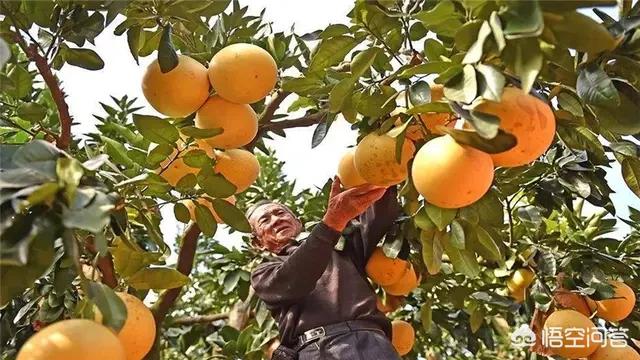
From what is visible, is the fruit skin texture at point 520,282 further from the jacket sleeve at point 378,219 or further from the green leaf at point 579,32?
the green leaf at point 579,32

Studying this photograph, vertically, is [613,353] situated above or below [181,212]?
below

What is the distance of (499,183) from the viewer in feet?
8.21

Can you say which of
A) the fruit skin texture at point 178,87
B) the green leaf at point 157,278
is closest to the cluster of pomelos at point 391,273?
the fruit skin texture at point 178,87

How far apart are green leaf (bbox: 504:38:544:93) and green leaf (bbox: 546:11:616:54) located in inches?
1.7

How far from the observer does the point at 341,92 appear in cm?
192

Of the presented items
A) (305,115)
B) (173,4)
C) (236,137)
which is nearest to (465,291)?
(305,115)

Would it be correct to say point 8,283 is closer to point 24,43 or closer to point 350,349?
point 24,43

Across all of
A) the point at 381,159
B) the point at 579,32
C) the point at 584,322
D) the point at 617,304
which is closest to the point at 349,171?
the point at 381,159

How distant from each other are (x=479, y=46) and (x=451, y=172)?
0.26 metres

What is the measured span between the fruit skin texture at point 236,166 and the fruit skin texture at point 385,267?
0.82 metres

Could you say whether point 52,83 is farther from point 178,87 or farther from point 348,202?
point 348,202

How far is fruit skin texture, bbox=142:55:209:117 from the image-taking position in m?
1.99

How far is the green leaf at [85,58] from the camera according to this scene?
211 cm

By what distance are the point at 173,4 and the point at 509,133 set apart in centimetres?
107
